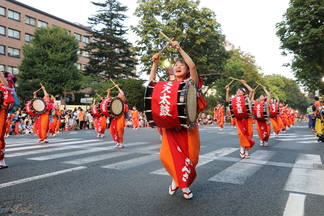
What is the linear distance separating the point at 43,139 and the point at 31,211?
29.0ft

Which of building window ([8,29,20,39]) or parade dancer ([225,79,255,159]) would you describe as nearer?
parade dancer ([225,79,255,159])

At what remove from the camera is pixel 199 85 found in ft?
15.4

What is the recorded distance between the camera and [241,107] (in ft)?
27.5

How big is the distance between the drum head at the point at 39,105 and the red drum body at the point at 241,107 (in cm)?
733

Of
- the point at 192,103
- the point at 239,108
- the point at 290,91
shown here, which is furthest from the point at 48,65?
the point at 290,91

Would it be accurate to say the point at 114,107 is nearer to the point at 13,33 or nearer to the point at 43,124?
the point at 43,124

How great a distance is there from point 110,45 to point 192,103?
46.7 meters

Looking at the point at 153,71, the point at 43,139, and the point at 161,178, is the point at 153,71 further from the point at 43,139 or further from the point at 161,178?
the point at 43,139

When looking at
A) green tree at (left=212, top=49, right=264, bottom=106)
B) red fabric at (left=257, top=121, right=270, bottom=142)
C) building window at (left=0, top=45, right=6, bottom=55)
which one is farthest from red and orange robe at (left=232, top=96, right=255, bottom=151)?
building window at (left=0, top=45, right=6, bottom=55)

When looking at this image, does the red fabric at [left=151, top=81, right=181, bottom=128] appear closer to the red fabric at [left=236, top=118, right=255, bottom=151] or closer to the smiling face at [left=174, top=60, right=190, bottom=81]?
the smiling face at [left=174, top=60, right=190, bottom=81]

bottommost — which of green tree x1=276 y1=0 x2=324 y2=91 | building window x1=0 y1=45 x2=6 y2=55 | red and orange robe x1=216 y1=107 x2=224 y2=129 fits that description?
red and orange robe x1=216 y1=107 x2=224 y2=129

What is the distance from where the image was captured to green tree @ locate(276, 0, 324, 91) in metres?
25.8

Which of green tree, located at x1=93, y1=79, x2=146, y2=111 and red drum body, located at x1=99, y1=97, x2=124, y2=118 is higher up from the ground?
green tree, located at x1=93, y1=79, x2=146, y2=111

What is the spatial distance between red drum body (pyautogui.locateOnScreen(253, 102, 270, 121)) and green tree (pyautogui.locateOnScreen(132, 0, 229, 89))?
21.8m
